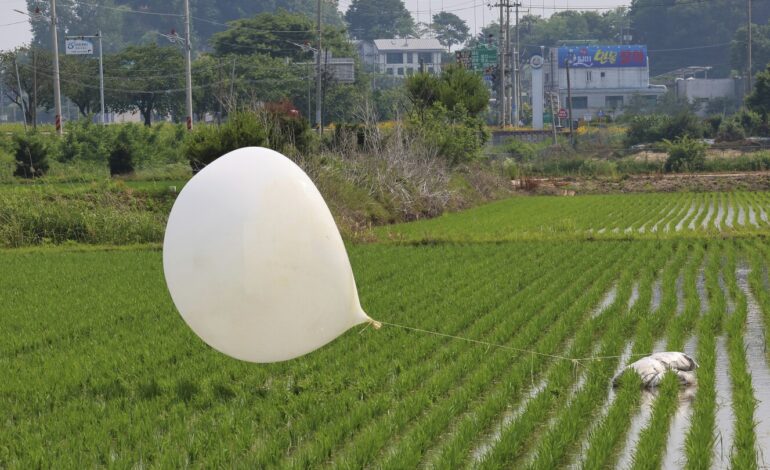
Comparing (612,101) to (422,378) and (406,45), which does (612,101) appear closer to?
(406,45)

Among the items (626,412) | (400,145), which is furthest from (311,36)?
(626,412)

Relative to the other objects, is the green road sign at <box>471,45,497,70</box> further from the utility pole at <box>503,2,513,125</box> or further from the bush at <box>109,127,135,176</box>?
the bush at <box>109,127,135,176</box>

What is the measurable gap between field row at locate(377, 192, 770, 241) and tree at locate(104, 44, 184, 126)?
43.8 m

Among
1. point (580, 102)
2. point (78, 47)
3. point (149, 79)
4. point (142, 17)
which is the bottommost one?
point (580, 102)

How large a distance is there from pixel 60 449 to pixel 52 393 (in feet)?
5.59

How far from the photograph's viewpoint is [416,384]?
9.08 m

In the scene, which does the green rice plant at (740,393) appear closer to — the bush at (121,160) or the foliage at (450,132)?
the foliage at (450,132)

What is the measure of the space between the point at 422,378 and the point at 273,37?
258 feet

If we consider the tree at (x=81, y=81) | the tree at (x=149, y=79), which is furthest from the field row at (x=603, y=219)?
the tree at (x=149, y=79)

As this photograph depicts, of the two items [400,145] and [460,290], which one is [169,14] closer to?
[400,145]

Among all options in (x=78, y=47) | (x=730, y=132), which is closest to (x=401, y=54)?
(x=78, y=47)

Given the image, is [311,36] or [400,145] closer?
[400,145]

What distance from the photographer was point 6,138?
44625 millimetres

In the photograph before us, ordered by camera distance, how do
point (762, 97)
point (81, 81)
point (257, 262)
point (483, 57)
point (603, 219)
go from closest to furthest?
1. point (257, 262)
2. point (603, 219)
3. point (762, 97)
4. point (81, 81)
5. point (483, 57)
